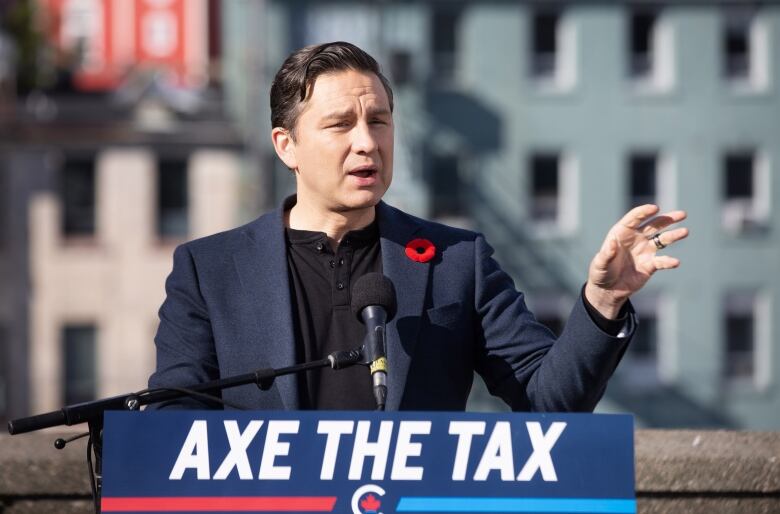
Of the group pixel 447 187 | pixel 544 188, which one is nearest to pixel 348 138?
pixel 447 187

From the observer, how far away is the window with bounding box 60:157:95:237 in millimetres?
30312

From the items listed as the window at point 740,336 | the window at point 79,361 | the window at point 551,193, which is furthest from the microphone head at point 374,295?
the window at point 740,336

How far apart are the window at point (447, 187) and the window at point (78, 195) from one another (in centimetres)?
717

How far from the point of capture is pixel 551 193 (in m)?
30.8

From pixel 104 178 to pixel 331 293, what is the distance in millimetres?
27458

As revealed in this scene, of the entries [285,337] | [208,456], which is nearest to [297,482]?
[208,456]

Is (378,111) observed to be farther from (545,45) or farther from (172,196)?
(545,45)

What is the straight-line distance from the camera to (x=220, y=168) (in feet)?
98.7

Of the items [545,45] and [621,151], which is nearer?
[621,151]

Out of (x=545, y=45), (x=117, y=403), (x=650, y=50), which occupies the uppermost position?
(x=117, y=403)

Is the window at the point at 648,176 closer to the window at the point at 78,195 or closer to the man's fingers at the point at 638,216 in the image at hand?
the window at the point at 78,195

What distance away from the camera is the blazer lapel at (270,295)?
3201 millimetres

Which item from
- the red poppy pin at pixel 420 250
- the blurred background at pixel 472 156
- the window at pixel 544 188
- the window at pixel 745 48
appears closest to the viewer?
the red poppy pin at pixel 420 250

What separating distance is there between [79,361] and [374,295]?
1097 inches
